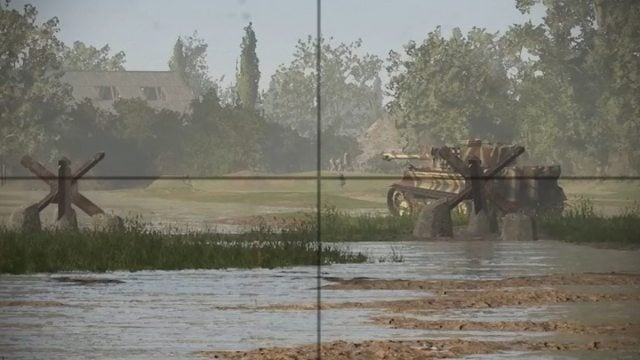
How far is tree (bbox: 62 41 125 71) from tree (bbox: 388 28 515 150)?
388 inches

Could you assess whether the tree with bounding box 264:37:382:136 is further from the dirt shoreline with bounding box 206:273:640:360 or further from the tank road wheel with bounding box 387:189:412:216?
the dirt shoreline with bounding box 206:273:640:360

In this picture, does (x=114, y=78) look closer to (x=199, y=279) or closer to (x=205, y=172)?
(x=205, y=172)

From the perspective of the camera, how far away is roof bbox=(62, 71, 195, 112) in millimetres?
49656

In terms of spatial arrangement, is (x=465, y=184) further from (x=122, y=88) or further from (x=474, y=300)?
(x=474, y=300)

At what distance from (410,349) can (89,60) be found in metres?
49.1

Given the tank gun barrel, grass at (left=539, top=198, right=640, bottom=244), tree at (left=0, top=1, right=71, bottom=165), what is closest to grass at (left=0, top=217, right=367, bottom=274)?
grass at (left=539, top=198, right=640, bottom=244)

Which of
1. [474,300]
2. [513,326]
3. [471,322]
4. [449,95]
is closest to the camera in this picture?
[513,326]

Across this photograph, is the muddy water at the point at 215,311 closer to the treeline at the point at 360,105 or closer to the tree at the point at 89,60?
the treeline at the point at 360,105

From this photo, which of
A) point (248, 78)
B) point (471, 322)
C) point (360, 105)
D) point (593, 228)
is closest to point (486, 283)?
point (471, 322)

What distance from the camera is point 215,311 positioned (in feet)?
60.1

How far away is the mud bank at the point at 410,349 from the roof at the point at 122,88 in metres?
32.9

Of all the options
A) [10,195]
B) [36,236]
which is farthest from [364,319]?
[10,195]

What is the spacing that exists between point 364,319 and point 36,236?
12.6 meters

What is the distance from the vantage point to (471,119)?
57312 mm
